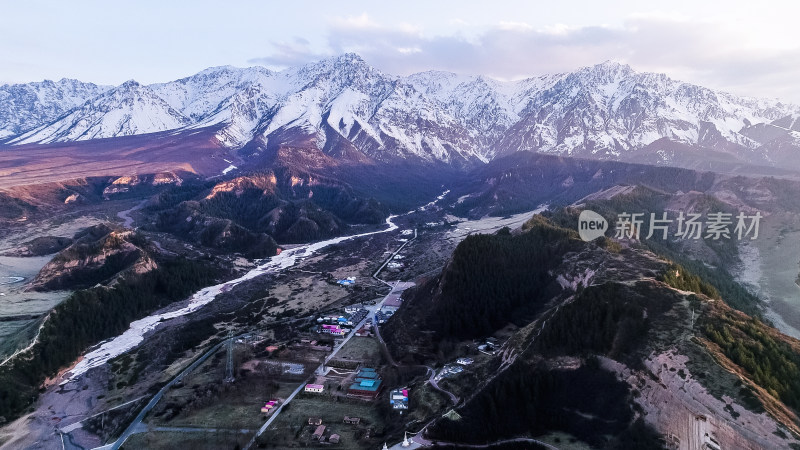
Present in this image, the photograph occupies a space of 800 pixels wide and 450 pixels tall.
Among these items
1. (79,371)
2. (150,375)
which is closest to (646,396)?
(150,375)

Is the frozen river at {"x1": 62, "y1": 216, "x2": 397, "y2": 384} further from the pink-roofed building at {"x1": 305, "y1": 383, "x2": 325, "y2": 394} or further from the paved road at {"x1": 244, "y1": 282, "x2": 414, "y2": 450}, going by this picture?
the pink-roofed building at {"x1": 305, "y1": 383, "x2": 325, "y2": 394}

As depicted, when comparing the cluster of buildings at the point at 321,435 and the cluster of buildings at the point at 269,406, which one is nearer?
the cluster of buildings at the point at 321,435

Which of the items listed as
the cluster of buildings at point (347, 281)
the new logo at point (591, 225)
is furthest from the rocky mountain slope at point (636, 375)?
the cluster of buildings at point (347, 281)

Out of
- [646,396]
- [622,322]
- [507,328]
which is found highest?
[622,322]

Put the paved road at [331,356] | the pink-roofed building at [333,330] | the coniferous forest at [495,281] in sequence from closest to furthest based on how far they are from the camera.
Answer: the paved road at [331,356] < the coniferous forest at [495,281] < the pink-roofed building at [333,330]

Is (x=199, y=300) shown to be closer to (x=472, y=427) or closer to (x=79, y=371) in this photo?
(x=79, y=371)

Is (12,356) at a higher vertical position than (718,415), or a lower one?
lower

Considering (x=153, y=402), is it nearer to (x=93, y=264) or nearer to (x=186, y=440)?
(x=186, y=440)

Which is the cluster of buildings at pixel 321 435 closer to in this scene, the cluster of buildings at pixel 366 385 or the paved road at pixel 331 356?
the paved road at pixel 331 356
